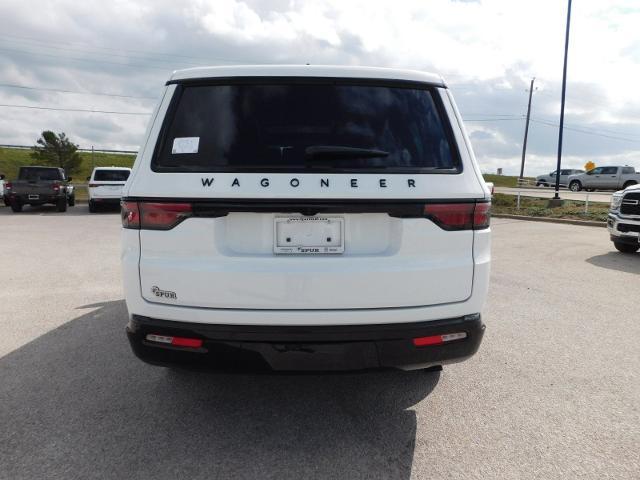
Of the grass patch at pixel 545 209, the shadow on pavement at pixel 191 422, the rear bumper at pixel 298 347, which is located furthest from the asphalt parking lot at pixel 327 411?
the grass patch at pixel 545 209

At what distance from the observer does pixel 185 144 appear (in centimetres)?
246

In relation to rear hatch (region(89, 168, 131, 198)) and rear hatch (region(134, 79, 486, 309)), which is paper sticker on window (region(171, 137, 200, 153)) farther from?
rear hatch (region(89, 168, 131, 198))

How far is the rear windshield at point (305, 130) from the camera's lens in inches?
94.3

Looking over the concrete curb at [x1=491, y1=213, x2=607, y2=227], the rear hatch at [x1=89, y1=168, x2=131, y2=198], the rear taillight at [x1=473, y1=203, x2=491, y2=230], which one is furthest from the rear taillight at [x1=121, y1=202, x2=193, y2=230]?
the rear hatch at [x1=89, y1=168, x2=131, y2=198]

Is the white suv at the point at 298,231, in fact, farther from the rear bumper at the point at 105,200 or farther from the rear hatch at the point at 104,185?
the rear bumper at the point at 105,200

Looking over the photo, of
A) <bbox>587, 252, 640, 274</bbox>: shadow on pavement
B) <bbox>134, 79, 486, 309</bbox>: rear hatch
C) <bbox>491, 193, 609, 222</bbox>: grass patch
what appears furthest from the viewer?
<bbox>491, 193, 609, 222</bbox>: grass patch

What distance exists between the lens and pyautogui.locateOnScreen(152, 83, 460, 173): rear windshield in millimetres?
2396

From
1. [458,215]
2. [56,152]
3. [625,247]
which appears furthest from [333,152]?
[56,152]

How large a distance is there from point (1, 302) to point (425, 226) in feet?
16.9

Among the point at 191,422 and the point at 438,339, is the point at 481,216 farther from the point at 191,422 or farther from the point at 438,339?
the point at 191,422

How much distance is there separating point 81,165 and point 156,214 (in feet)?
263

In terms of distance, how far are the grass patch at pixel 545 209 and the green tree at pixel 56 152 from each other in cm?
6198

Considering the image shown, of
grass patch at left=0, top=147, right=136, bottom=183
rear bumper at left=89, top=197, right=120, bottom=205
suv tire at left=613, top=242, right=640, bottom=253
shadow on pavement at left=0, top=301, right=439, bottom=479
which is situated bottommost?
shadow on pavement at left=0, top=301, right=439, bottom=479

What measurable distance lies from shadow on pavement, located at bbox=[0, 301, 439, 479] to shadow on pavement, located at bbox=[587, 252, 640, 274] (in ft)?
19.1
